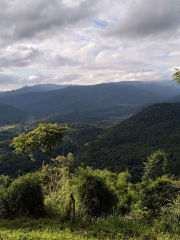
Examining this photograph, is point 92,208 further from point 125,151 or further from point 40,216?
point 125,151

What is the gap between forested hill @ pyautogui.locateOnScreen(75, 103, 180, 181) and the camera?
42.0 m

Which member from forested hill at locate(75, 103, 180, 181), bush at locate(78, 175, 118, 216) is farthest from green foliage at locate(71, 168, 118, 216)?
forested hill at locate(75, 103, 180, 181)

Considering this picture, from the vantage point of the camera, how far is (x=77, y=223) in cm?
536

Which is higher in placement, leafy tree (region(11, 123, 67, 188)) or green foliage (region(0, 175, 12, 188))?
leafy tree (region(11, 123, 67, 188))

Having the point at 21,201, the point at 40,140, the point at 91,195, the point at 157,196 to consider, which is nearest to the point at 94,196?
the point at 91,195

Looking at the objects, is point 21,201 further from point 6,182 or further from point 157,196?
point 6,182

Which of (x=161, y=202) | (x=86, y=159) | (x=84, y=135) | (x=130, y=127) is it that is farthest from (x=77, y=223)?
(x=84, y=135)

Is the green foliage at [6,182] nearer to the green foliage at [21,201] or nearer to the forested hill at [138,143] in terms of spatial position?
the green foliage at [21,201]

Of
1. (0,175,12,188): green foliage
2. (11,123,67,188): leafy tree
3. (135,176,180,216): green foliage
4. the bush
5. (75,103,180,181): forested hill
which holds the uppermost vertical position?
(11,123,67,188): leafy tree

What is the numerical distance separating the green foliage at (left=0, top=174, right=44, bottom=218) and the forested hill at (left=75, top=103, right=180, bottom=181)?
2910cm

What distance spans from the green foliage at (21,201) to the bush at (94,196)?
155cm

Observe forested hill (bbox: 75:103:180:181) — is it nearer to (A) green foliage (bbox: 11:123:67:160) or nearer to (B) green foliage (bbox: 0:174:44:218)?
(A) green foliage (bbox: 11:123:67:160)

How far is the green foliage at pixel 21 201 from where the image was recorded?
6.28 meters

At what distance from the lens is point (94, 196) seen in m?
6.52
